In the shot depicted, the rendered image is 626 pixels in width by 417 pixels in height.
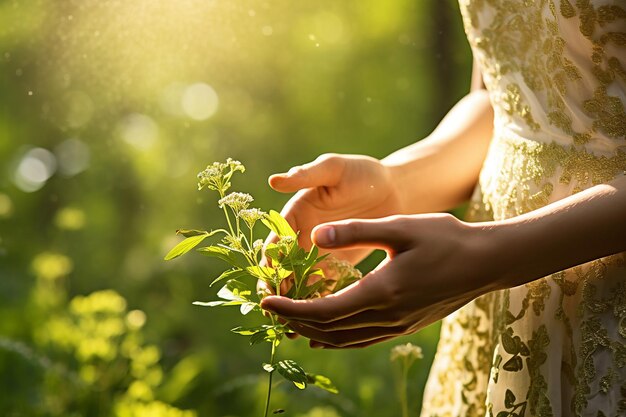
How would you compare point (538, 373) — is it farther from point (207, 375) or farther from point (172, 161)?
point (172, 161)

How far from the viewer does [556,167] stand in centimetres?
87

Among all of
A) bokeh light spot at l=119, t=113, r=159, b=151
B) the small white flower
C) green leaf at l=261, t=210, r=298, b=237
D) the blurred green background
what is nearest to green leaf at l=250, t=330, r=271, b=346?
green leaf at l=261, t=210, r=298, b=237

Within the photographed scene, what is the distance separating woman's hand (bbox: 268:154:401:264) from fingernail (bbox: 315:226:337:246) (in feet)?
0.48

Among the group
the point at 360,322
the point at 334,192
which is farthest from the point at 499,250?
the point at 334,192

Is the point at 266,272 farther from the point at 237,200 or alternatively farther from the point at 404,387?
the point at 404,387

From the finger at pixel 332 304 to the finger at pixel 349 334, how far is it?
0.15 feet

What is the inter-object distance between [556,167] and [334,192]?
0.25 meters

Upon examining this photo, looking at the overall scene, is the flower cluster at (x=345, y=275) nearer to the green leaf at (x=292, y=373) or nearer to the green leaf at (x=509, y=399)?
the green leaf at (x=292, y=373)

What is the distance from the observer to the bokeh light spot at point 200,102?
4.24m

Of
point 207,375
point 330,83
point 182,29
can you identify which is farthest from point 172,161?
point 207,375

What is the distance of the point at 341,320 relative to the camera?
77 centimetres

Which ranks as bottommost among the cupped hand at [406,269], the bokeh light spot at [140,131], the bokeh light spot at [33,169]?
the cupped hand at [406,269]

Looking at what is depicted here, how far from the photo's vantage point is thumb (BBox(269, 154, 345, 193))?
88 centimetres

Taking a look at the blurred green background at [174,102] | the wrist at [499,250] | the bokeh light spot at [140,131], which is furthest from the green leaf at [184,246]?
the bokeh light spot at [140,131]
